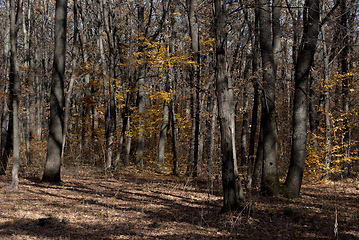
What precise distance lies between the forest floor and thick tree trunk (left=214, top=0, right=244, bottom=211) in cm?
36

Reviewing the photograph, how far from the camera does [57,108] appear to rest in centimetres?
1073

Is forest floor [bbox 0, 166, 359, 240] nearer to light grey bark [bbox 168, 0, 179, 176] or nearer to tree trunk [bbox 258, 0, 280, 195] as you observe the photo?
tree trunk [bbox 258, 0, 280, 195]

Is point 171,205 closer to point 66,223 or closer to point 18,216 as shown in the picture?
point 66,223

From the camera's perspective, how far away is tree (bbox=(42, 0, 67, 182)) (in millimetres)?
10430

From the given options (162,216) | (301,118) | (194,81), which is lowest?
(162,216)

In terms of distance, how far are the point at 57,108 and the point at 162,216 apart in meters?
6.38

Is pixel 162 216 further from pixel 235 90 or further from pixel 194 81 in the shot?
pixel 194 81

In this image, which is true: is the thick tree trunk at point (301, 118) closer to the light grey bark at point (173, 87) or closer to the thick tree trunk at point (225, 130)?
the thick tree trunk at point (225, 130)

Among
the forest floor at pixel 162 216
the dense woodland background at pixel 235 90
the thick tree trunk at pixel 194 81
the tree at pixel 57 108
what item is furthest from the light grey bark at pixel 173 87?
the tree at pixel 57 108

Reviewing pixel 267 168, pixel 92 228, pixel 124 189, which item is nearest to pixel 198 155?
pixel 124 189

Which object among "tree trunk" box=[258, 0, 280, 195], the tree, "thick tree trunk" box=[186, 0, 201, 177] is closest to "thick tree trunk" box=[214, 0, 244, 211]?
"tree trunk" box=[258, 0, 280, 195]

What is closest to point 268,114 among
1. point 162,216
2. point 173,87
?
point 162,216

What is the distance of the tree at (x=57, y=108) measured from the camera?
10430 millimetres

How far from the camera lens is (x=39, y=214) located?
21.2 feet
